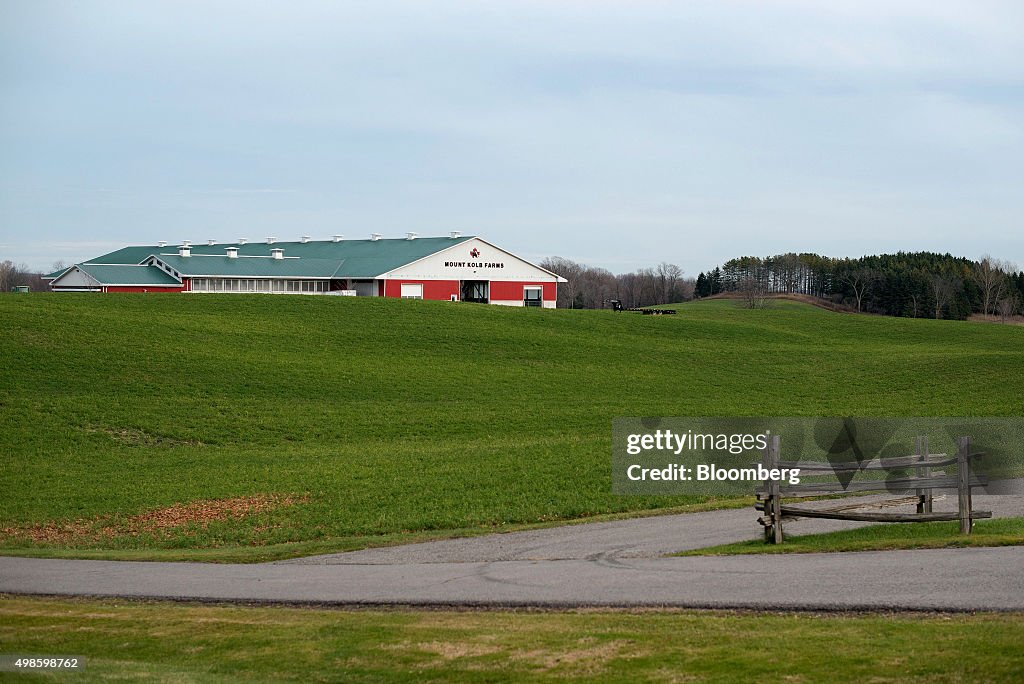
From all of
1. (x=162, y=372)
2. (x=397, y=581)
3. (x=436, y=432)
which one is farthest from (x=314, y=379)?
(x=397, y=581)

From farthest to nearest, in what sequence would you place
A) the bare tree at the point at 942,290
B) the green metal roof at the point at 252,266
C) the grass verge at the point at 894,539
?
the bare tree at the point at 942,290
the green metal roof at the point at 252,266
the grass verge at the point at 894,539

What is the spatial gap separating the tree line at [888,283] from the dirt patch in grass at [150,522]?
9552 centimetres

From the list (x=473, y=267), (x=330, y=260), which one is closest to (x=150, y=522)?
(x=473, y=267)

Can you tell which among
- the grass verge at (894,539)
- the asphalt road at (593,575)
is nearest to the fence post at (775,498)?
the grass verge at (894,539)

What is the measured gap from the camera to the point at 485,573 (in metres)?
15.2

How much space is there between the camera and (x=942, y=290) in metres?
119

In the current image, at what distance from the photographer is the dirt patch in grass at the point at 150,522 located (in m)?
20.9

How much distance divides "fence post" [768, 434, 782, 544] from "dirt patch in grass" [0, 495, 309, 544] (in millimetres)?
10723

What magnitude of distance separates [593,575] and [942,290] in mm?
114477

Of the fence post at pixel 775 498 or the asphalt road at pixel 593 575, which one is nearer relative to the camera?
the asphalt road at pixel 593 575

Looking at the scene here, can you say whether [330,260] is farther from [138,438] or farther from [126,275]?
[138,438]

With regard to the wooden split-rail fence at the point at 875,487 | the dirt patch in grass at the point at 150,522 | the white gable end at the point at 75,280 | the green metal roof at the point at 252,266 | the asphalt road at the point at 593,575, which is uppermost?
the green metal roof at the point at 252,266

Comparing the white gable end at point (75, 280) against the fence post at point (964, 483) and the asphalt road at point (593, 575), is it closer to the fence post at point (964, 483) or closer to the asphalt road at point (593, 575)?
the asphalt road at point (593, 575)

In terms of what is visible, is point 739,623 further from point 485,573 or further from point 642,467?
point 642,467
